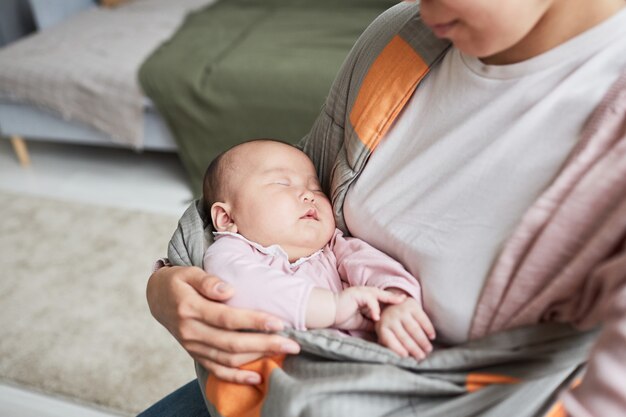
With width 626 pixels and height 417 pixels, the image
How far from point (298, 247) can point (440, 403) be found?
0.32 meters

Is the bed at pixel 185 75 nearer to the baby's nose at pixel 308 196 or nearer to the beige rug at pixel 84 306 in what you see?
the beige rug at pixel 84 306

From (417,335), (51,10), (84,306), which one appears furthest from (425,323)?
(51,10)

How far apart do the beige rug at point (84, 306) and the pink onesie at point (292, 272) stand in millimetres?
1004

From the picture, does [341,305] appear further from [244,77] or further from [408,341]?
[244,77]

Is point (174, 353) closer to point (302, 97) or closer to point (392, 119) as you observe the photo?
point (302, 97)

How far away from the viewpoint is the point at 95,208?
2.54 metres

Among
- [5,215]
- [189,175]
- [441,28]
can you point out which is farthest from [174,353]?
[441,28]

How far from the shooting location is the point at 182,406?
995 millimetres

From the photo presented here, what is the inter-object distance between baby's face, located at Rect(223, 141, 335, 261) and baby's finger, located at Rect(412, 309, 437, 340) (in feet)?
0.75

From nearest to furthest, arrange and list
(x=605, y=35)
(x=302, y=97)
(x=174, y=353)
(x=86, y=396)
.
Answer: (x=605, y=35)
(x=86, y=396)
(x=174, y=353)
(x=302, y=97)

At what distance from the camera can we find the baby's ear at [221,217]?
3.01 ft

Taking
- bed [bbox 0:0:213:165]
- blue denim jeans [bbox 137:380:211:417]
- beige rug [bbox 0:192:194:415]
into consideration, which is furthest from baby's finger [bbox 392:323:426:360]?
bed [bbox 0:0:213:165]

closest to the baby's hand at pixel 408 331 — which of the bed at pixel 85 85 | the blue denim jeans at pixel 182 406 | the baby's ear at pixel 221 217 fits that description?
the baby's ear at pixel 221 217

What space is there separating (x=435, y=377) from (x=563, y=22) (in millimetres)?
413
